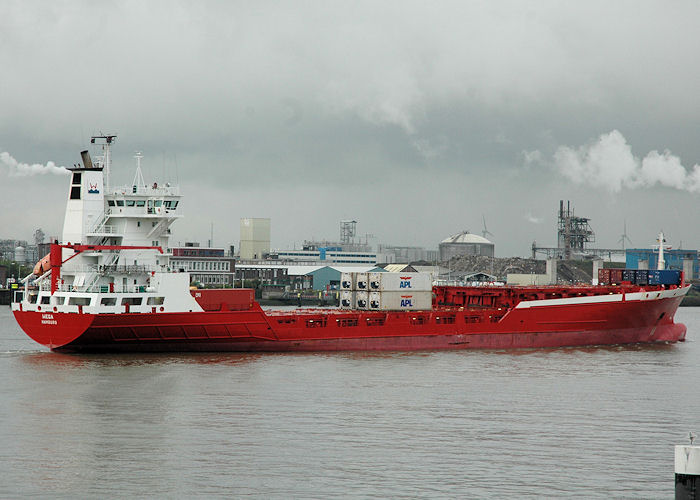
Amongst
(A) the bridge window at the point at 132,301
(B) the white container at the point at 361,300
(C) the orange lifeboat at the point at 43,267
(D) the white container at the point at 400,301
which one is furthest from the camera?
(B) the white container at the point at 361,300

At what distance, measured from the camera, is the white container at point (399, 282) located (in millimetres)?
45566

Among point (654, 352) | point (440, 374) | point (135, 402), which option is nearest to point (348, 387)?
point (440, 374)

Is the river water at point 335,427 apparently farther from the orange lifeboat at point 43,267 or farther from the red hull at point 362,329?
the orange lifeboat at point 43,267

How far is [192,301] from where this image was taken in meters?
38.8

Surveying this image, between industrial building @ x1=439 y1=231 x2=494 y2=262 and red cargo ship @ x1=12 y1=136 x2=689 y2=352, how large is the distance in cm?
12312

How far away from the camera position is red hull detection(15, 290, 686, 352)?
37938 millimetres

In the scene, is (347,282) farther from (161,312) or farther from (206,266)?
(206,266)

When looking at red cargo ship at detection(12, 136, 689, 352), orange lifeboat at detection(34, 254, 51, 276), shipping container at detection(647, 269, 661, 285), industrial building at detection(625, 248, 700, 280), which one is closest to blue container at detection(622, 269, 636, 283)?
shipping container at detection(647, 269, 661, 285)

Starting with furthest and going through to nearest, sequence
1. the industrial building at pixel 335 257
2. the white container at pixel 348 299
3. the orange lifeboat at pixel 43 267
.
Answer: the industrial building at pixel 335 257 → the white container at pixel 348 299 → the orange lifeboat at pixel 43 267

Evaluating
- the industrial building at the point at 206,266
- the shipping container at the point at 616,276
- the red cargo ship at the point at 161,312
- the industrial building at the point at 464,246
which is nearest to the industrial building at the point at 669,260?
the industrial building at the point at 464,246

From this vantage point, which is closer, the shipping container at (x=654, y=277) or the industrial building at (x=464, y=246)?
the shipping container at (x=654, y=277)

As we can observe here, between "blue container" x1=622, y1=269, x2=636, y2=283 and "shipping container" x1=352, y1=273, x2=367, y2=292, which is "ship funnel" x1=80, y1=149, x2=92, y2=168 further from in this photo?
"blue container" x1=622, y1=269, x2=636, y2=283

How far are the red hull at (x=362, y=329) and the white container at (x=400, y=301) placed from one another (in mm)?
1379

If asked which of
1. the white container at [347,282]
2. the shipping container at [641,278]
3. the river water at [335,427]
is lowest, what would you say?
the river water at [335,427]
